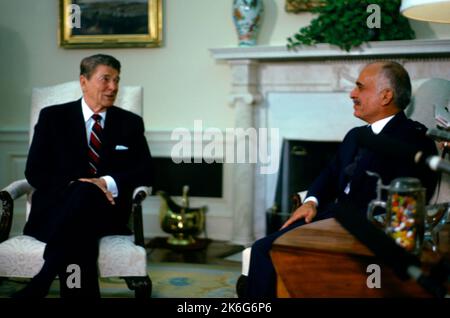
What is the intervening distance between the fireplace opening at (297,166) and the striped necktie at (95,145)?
180 cm

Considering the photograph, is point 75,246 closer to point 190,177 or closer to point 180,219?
point 180,219

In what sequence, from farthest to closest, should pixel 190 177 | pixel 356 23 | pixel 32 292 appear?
pixel 190 177 → pixel 356 23 → pixel 32 292

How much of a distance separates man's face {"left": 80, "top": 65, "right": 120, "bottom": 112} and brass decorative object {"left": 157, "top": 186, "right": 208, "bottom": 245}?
161 centimetres

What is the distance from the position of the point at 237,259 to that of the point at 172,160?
1056mm

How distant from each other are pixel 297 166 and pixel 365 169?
2.08 m

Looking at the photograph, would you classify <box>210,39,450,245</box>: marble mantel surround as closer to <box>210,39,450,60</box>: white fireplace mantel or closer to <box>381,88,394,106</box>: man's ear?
<box>210,39,450,60</box>: white fireplace mantel

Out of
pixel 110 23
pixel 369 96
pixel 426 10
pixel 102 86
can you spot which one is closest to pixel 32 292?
pixel 102 86

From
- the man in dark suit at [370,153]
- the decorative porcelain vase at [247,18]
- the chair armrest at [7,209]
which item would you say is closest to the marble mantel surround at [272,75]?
the decorative porcelain vase at [247,18]

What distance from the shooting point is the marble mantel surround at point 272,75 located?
428 cm

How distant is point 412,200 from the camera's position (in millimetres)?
1698

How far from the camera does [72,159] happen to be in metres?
3.08

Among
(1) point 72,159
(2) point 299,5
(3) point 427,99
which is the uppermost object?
(2) point 299,5
